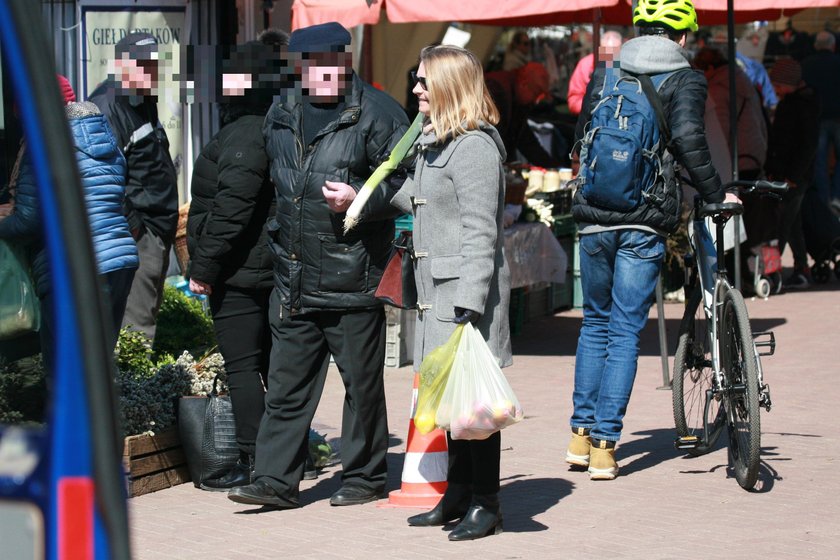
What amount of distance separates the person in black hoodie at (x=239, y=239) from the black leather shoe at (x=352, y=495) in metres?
0.49

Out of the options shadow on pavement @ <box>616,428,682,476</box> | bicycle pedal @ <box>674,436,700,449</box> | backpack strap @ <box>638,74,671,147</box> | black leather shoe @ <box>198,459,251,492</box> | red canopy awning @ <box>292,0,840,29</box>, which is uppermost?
red canopy awning @ <box>292,0,840,29</box>

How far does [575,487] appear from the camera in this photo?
20.9 feet

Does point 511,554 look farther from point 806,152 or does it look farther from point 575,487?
point 806,152

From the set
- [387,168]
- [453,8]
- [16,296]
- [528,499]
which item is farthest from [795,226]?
[16,296]

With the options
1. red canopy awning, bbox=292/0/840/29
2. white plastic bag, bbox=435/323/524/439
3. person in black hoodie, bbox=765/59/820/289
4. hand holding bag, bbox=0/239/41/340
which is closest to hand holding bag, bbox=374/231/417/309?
white plastic bag, bbox=435/323/524/439

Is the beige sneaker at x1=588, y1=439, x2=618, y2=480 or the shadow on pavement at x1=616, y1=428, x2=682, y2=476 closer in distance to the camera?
the beige sneaker at x1=588, y1=439, x2=618, y2=480

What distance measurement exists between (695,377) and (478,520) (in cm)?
178

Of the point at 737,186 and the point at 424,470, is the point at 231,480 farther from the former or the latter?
the point at 737,186

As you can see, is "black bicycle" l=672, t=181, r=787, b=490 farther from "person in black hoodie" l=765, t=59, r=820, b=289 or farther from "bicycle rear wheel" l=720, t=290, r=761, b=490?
"person in black hoodie" l=765, t=59, r=820, b=289

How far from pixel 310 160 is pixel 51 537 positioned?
12.5 feet

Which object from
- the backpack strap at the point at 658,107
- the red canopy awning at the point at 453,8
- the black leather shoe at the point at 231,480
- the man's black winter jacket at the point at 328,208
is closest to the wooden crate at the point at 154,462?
the black leather shoe at the point at 231,480

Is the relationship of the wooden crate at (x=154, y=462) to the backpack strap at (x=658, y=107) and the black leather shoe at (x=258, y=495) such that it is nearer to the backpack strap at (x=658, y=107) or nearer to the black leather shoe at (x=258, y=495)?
the black leather shoe at (x=258, y=495)

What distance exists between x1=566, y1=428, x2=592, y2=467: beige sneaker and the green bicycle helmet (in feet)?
6.14

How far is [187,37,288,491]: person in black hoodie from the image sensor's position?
20.0 ft
